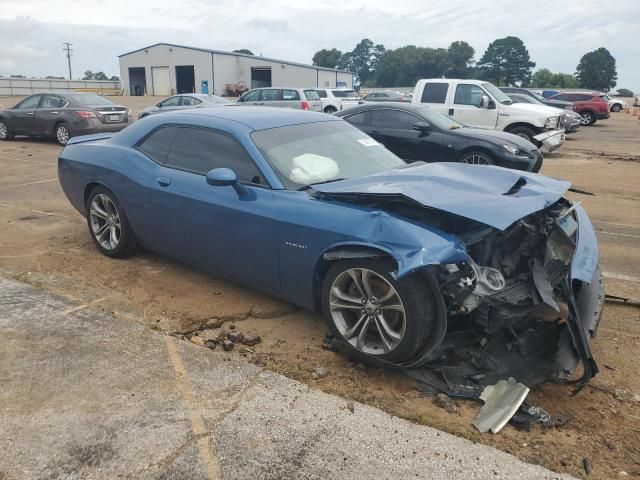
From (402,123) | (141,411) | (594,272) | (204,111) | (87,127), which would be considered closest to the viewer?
(141,411)

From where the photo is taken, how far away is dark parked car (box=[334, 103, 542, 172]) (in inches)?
344

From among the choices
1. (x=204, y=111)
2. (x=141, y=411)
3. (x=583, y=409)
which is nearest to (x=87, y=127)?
(x=204, y=111)

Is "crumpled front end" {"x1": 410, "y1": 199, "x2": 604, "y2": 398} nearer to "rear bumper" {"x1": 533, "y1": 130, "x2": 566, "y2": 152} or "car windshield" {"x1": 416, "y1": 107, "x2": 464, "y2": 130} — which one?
"car windshield" {"x1": 416, "y1": 107, "x2": 464, "y2": 130}

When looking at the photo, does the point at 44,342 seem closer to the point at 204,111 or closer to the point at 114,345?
the point at 114,345

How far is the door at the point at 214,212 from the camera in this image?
12.5 ft

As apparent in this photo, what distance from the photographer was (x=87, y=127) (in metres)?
13.9

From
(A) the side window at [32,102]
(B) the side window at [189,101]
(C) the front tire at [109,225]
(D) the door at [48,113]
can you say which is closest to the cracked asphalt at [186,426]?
(C) the front tire at [109,225]

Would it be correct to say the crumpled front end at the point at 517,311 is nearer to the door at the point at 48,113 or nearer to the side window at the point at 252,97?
the door at the point at 48,113

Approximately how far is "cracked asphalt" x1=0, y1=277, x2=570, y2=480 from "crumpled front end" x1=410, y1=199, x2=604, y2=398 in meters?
0.58

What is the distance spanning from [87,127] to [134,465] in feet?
43.2

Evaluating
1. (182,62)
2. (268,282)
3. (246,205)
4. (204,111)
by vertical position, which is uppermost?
(182,62)

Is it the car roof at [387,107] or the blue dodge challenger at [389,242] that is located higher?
the car roof at [387,107]

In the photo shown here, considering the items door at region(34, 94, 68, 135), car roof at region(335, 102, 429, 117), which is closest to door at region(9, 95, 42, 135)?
door at region(34, 94, 68, 135)

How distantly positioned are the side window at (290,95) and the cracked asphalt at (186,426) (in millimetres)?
18392
